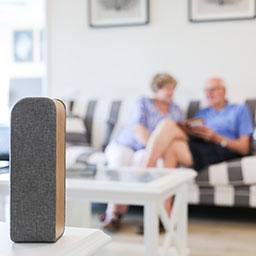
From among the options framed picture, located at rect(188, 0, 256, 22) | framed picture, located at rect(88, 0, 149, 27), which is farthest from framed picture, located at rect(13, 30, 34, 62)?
framed picture, located at rect(188, 0, 256, 22)

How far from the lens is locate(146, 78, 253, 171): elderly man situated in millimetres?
3590

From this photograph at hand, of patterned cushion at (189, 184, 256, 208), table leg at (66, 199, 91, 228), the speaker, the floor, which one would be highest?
the speaker

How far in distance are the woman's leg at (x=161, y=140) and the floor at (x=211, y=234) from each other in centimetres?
49

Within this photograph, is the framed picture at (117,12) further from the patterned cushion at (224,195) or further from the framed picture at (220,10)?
the patterned cushion at (224,195)

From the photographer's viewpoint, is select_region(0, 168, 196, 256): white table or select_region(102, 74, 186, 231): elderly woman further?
select_region(102, 74, 186, 231): elderly woman

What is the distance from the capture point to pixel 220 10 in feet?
14.7

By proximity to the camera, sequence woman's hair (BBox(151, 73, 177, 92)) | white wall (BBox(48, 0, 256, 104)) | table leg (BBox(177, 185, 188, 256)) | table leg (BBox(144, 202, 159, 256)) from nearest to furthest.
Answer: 1. table leg (BBox(144, 202, 159, 256))
2. table leg (BBox(177, 185, 188, 256))
3. woman's hair (BBox(151, 73, 177, 92))
4. white wall (BBox(48, 0, 256, 104))

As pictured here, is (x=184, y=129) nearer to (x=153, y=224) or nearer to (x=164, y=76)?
(x=164, y=76)

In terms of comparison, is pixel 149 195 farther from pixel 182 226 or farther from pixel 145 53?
pixel 145 53

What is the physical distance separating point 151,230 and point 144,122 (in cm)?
163

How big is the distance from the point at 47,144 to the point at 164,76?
313cm

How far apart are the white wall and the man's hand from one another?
544 millimetres

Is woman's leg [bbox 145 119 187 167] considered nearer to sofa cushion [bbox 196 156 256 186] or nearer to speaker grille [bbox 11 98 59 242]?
sofa cushion [bbox 196 156 256 186]

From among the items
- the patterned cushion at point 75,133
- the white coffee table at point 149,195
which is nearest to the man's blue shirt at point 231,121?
the patterned cushion at point 75,133
